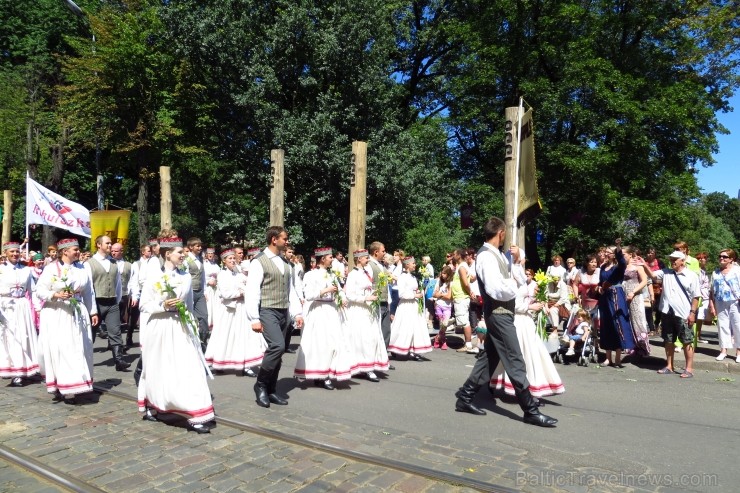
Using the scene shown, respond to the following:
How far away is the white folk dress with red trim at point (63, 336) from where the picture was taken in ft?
23.4

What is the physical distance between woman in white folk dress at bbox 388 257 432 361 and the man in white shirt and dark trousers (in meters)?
3.83

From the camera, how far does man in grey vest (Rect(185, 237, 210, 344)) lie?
10.2 m

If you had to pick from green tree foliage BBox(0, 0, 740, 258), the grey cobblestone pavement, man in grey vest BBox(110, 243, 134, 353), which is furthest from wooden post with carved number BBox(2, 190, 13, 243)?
the grey cobblestone pavement

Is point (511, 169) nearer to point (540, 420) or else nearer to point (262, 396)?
point (540, 420)

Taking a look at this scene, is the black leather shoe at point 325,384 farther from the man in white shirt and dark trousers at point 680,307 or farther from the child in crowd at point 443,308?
the man in white shirt and dark trousers at point 680,307

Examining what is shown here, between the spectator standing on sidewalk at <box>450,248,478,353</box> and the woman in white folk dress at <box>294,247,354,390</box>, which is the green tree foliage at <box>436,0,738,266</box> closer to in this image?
the spectator standing on sidewalk at <box>450,248,478,353</box>

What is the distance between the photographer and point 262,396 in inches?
278

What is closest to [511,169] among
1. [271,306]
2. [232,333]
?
[232,333]

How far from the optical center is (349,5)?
20312 mm

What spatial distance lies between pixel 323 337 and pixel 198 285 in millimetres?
3248

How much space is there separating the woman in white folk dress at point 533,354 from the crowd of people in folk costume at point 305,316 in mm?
16

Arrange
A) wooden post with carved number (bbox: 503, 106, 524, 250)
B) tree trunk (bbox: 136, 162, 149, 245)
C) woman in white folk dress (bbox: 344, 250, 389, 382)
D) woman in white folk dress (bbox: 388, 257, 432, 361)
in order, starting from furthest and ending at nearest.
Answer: tree trunk (bbox: 136, 162, 149, 245), wooden post with carved number (bbox: 503, 106, 524, 250), woman in white folk dress (bbox: 388, 257, 432, 361), woman in white folk dress (bbox: 344, 250, 389, 382)

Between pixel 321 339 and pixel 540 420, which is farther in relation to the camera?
pixel 321 339

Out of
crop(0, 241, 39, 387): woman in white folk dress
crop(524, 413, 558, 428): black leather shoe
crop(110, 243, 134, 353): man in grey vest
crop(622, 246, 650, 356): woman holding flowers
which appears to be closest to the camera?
crop(524, 413, 558, 428): black leather shoe
